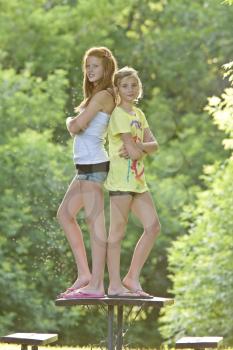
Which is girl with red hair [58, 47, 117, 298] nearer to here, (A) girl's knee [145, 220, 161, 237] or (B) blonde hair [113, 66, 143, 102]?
(B) blonde hair [113, 66, 143, 102]

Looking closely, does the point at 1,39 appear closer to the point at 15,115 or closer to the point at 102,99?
the point at 15,115

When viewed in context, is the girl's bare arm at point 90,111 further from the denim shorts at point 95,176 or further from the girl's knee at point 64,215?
the girl's knee at point 64,215

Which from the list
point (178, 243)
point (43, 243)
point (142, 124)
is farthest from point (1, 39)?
point (142, 124)

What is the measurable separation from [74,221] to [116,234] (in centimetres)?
33

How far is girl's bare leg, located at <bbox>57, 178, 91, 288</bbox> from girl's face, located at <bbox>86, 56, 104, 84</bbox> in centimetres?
74

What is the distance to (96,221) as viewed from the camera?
28.8ft

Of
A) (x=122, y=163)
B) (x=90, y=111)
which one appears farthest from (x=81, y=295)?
(x=90, y=111)

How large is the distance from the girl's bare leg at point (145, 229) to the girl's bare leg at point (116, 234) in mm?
79

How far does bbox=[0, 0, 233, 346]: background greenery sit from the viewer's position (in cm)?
2259

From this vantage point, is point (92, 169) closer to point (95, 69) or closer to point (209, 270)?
point (95, 69)

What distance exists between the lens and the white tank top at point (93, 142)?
8.71 m

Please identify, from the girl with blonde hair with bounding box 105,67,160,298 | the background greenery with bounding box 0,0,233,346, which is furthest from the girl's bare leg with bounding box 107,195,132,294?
the background greenery with bounding box 0,0,233,346

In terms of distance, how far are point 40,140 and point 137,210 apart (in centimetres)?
1542

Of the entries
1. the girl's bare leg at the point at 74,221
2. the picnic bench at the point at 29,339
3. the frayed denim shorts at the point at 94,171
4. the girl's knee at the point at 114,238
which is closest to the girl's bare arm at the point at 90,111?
the frayed denim shorts at the point at 94,171
